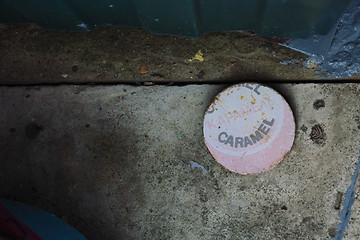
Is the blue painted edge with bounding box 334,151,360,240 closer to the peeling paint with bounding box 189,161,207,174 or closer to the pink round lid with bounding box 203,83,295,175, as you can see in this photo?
the pink round lid with bounding box 203,83,295,175

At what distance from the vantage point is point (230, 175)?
6.69 feet

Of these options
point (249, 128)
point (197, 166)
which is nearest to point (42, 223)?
point (197, 166)

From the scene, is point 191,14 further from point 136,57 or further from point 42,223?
point 42,223

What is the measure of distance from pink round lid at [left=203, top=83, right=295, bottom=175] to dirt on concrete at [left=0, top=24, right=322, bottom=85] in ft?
0.61

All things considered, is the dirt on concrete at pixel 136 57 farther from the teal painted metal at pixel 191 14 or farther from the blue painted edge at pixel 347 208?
the blue painted edge at pixel 347 208

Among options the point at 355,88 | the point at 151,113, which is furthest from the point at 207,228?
the point at 355,88

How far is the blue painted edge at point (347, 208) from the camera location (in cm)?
196

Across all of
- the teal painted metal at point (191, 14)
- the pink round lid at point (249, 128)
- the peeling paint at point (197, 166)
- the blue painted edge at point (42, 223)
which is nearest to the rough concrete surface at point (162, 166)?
the peeling paint at point (197, 166)

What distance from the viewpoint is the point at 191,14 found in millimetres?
1603

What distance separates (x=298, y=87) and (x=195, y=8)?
2.98ft

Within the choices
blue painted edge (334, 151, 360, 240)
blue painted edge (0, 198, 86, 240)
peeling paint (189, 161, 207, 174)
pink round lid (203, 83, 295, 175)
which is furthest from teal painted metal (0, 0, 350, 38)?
blue painted edge (0, 198, 86, 240)

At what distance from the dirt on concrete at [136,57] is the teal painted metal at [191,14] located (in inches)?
8.2

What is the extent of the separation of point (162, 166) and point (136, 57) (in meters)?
0.78

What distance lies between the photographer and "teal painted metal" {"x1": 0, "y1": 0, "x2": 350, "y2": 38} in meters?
1.53
